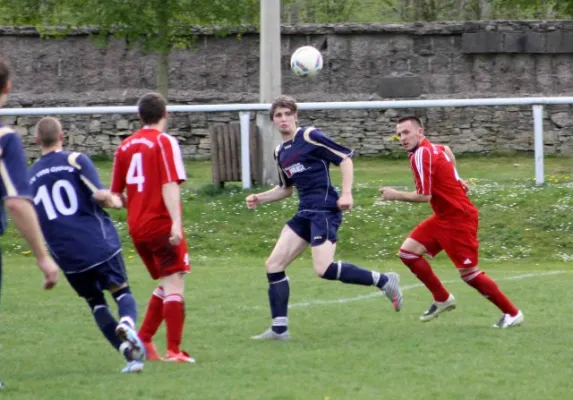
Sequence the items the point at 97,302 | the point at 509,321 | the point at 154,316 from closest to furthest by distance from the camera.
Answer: the point at 97,302 < the point at 154,316 < the point at 509,321

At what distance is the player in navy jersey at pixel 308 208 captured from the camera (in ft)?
28.5

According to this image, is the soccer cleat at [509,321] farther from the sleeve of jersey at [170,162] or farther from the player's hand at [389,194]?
the sleeve of jersey at [170,162]

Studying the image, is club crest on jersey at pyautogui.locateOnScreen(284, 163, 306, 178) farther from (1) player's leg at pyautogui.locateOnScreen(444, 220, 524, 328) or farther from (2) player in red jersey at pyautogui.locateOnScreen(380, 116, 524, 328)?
(1) player's leg at pyautogui.locateOnScreen(444, 220, 524, 328)

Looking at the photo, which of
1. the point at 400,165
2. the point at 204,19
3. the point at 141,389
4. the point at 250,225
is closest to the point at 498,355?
the point at 141,389

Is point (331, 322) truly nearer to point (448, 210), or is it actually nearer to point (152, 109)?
point (448, 210)

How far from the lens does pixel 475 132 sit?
72.0ft

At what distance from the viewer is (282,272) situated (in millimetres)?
8797

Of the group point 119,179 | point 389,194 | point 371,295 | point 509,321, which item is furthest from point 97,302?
point 371,295

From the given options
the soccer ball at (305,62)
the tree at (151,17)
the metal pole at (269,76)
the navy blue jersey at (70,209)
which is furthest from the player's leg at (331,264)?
the tree at (151,17)

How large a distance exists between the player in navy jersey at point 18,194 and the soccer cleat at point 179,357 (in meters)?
1.78

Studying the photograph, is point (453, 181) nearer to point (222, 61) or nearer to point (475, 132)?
point (475, 132)

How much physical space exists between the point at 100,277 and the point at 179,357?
2.47 feet

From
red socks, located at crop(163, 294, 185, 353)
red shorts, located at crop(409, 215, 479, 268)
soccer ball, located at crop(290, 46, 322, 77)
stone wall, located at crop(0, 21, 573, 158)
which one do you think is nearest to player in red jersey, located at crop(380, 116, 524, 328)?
red shorts, located at crop(409, 215, 479, 268)

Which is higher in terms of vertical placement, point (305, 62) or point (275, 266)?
point (305, 62)
